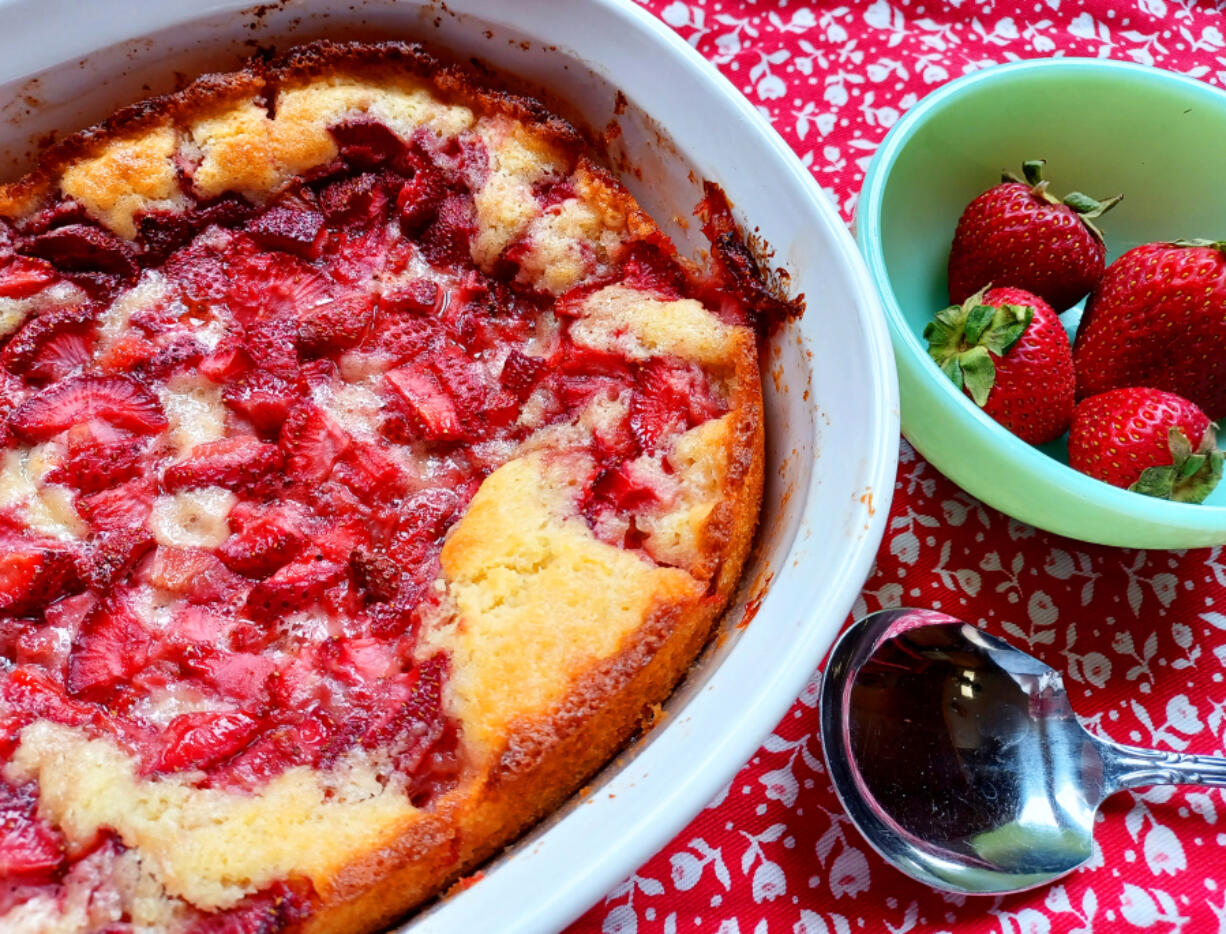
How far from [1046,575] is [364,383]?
114 cm

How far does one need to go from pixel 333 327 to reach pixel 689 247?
585 millimetres

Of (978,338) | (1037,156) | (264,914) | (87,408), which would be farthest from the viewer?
(1037,156)

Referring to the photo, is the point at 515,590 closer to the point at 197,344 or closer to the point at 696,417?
the point at 696,417

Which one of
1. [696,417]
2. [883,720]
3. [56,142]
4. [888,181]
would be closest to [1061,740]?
[883,720]

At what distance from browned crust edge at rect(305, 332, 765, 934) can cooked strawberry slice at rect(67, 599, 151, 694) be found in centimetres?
40

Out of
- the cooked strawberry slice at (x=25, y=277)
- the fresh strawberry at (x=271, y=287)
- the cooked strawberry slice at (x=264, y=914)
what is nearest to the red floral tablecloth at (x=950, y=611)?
the cooked strawberry slice at (x=264, y=914)

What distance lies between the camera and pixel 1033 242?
61.7 inches

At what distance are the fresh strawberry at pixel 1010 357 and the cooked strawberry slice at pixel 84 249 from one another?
1.30 meters

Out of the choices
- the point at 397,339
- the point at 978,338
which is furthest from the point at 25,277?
the point at 978,338

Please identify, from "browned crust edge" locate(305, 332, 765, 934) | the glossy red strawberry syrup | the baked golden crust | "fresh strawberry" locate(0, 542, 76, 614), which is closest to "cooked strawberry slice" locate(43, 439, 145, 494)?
the glossy red strawberry syrup

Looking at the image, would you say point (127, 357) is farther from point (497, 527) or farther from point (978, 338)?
point (978, 338)

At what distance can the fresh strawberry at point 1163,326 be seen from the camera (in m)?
1.49

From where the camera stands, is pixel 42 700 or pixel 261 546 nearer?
pixel 42 700

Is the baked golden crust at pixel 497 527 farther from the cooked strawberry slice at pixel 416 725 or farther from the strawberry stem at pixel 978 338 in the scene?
the strawberry stem at pixel 978 338
